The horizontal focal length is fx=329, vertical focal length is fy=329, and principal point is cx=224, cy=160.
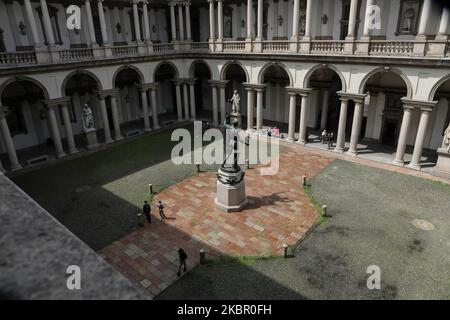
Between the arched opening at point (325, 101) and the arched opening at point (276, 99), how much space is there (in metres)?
1.84

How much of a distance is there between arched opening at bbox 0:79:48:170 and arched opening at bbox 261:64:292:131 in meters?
21.2

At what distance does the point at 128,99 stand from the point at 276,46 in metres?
18.0

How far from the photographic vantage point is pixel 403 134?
23.1 meters

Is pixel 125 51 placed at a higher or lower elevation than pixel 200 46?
lower

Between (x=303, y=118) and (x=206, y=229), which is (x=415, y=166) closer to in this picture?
(x=303, y=118)

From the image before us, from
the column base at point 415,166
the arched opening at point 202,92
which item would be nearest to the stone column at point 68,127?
the arched opening at point 202,92

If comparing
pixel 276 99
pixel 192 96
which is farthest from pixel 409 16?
pixel 192 96

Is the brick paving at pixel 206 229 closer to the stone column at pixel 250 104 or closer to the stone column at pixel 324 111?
the stone column at pixel 250 104

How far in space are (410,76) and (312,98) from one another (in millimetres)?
11549

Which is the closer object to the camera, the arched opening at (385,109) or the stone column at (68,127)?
the stone column at (68,127)

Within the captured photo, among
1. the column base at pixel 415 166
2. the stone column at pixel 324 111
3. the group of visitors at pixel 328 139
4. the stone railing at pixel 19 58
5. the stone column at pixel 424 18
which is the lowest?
the column base at pixel 415 166

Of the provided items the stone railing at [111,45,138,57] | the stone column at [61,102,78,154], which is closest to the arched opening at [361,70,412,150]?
the stone railing at [111,45,138,57]

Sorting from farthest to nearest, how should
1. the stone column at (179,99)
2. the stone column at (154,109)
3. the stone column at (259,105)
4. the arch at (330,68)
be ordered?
the stone column at (179,99) → the stone column at (154,109) → the stone column at (259,105) → the arch at (330,68)

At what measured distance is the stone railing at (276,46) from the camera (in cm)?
2736
